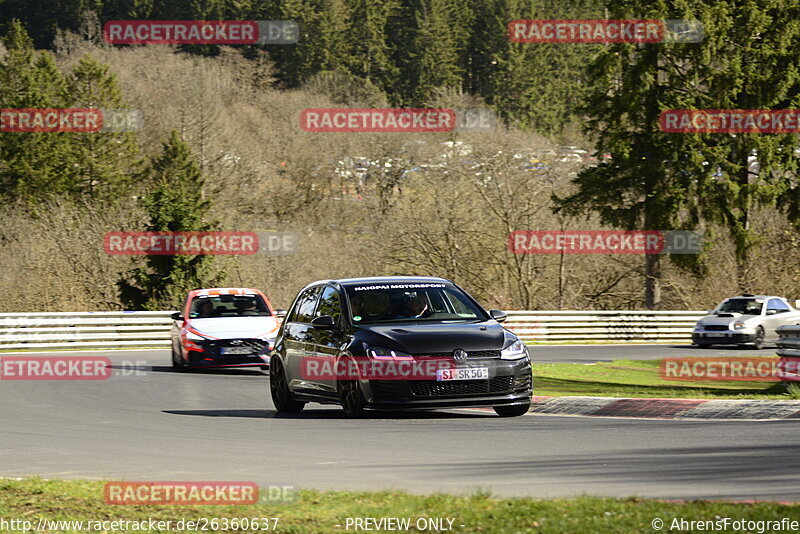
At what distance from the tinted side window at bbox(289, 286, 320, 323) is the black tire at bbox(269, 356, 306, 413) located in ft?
2.07

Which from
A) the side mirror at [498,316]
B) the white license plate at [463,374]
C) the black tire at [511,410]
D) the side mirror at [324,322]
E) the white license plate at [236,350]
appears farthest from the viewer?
the white license plate at [236,350]

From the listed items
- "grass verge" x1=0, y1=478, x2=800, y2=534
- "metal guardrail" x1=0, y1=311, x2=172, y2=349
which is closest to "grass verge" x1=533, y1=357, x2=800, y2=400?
"grass verge" x1=0, y1=478, x2=800, y2=534

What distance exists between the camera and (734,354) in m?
33.0

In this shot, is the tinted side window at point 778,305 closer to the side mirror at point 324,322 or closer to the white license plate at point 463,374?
the side mirror at point 324,322

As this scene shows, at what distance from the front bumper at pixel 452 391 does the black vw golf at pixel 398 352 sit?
0.04ft

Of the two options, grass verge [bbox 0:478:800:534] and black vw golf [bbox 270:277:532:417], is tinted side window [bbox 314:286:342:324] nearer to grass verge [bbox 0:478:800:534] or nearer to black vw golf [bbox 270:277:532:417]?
black vw golf [bbox 270:277:532:417]

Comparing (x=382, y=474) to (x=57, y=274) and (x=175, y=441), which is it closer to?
(x=175, y=441)

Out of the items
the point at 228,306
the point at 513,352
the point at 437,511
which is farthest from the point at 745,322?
the point at 437,511

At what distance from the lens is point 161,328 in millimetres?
37969

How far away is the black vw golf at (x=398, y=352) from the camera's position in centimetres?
1454

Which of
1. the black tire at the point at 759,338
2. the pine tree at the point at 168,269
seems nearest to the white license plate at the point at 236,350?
the pine tree at the point at 168,269

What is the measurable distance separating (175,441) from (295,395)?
334 cm

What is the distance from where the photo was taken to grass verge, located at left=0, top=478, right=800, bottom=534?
7.71 m

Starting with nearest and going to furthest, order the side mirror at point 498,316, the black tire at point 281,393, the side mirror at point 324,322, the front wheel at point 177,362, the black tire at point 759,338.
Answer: the side mirror at point 324,322 → the side mirror at point 498,316 → the black tire at point 281,393 → the front wheel at point 177,362 → the black tire at point 759,338
